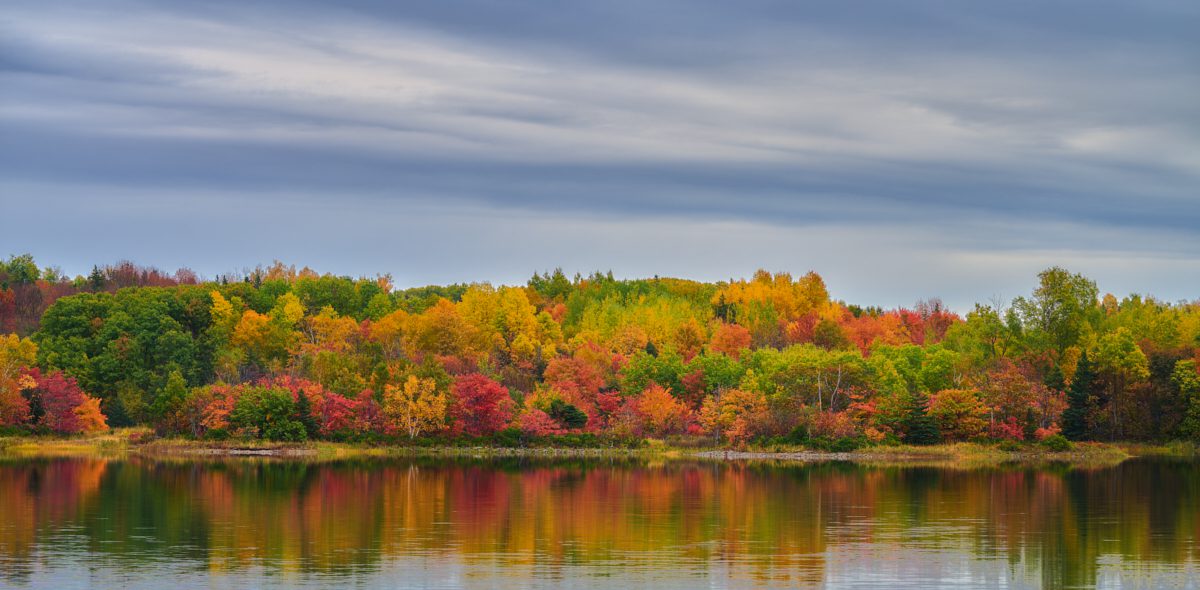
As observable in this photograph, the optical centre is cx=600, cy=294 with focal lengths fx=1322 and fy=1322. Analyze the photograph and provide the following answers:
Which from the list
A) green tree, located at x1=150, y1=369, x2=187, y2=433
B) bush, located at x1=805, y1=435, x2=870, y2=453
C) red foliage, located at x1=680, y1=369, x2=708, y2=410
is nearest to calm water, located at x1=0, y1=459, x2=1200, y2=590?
bush, located at x1=805, y1=435, x2=870, y2=453

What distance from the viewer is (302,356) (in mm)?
133000

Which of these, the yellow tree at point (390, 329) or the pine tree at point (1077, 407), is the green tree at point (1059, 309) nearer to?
the pine tree at point (1077, 407)

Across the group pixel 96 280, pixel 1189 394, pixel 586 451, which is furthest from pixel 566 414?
pixel 96 280

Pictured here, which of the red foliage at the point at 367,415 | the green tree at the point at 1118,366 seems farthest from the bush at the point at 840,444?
the red foliage at the point at 367,415

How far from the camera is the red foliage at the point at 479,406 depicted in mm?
105312

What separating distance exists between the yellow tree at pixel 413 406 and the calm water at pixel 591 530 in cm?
2474

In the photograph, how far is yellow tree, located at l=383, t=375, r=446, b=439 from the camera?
342 feet

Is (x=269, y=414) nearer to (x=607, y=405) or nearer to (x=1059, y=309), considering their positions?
(x=607, y=405)

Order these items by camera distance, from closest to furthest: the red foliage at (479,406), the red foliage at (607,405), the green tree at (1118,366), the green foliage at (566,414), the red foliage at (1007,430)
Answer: the red foliage at (1007,430) < the red foliage at (479,406) < the green tree at (1118,366) < the green foliage at (566,414) < the red foliage at (607,405)

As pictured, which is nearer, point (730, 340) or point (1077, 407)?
point (1077, 407)

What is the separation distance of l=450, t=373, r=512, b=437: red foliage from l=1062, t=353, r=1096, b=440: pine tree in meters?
44.1

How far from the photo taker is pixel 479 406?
10656cm

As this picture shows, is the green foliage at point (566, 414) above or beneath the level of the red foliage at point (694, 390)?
beneath

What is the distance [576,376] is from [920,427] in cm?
3015
